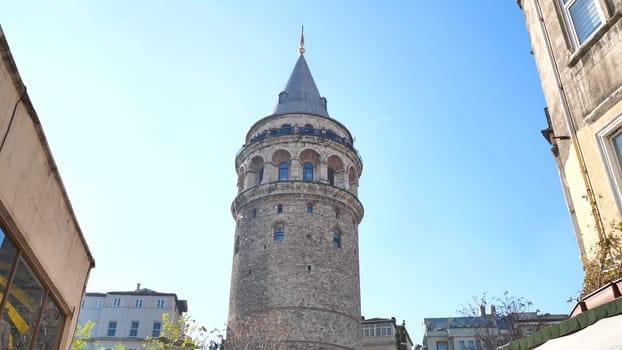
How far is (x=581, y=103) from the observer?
7.99 m

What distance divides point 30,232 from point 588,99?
7.53m

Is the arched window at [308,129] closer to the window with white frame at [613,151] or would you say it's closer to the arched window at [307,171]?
the arched window at [307,171]

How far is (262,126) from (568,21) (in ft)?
96.9

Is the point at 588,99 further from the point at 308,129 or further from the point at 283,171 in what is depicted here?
the point at 308,129

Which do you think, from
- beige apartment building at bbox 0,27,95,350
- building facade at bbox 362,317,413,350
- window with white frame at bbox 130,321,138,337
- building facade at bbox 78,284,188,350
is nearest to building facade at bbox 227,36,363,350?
building facade at bbox 78,284,188,350

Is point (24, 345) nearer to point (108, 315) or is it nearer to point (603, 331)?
point (603, 331)

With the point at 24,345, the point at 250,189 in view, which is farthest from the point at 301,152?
the point at 24,345

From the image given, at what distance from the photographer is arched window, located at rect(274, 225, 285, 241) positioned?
102 ft

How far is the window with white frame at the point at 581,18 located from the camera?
25.6 feet

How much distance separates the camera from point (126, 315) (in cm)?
4228

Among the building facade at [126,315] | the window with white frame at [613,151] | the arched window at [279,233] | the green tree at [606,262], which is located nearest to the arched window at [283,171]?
the arched window at [279,233]

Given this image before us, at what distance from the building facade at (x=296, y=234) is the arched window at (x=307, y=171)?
0.08 ft

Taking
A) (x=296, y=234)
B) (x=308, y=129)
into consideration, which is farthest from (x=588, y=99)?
(x=308, y=129)

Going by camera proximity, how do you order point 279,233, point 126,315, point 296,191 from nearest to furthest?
point 279,233 < point 296,191 < point 126,315
